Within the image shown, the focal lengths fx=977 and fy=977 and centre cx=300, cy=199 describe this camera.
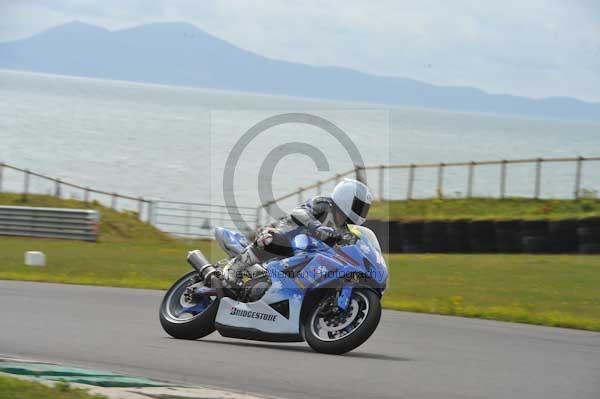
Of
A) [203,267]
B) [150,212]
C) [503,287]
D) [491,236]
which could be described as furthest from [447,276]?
[150,212]

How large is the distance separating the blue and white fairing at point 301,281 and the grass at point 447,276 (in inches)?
207

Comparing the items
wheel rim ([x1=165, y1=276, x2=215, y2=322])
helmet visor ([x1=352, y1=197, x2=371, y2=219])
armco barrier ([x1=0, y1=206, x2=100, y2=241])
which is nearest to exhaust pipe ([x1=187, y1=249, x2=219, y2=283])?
wheel rim ([x1=165, y1=276, x2=215, y2=322])

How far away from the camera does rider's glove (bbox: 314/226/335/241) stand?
29.3 feet

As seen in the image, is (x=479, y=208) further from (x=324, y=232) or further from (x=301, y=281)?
(x=324, y=232)

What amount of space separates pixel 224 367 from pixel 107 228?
81.5 feet

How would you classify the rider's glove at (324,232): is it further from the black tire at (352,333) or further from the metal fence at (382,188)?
the metal fence at (382,188)

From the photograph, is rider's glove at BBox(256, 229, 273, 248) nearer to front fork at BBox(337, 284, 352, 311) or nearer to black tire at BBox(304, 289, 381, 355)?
black tire at BBox(304, 289, 381, 355)

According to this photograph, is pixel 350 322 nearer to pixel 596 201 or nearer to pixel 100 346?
pixel 100 346

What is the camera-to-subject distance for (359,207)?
9.22 metres

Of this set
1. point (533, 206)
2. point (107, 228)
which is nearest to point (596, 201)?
point (533, 206)

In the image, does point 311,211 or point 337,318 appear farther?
point 311,211

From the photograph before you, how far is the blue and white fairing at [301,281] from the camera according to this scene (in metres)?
8.92

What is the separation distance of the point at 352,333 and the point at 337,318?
293mm

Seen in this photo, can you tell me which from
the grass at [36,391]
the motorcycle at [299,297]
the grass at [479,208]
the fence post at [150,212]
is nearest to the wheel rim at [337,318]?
A: the motorcycle at [299,297]
